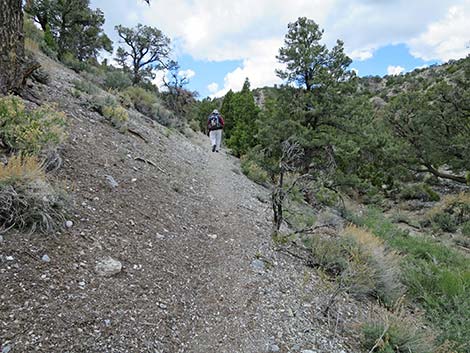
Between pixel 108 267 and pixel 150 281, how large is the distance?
1.56 ft

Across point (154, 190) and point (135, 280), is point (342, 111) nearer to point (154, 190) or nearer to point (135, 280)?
point (154, 190)

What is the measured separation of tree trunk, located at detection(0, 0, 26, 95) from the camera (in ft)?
18.9

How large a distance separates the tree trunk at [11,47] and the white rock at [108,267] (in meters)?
4.20

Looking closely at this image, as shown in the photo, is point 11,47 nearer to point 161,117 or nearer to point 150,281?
point 150,281

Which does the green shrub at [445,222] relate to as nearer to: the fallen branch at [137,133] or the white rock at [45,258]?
the fallen branch at [137,133]

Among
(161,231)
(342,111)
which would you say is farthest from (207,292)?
(342,111)

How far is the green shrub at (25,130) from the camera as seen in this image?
13.9ft

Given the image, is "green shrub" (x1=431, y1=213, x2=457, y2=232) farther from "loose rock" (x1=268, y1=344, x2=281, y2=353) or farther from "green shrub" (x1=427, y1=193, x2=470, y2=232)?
"loose rock" (x1=268, y1=344, x2=281, y2=353)

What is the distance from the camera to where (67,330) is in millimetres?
2566

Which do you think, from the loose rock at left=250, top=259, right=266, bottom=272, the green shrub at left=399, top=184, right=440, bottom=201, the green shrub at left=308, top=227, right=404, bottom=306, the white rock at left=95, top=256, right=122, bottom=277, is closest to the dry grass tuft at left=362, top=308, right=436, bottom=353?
the green shrub at left=308, top=227, right=404, bottom=306

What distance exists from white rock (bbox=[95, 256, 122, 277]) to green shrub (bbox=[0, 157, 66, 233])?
24.6 inches

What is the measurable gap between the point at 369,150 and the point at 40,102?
41.9ft

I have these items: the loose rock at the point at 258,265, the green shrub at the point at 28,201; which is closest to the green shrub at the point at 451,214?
the loose rock at the point at 258,265

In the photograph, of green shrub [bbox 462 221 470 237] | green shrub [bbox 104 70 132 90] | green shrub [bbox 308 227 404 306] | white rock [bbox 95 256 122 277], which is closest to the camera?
white rock [bbox 95 256 122 277]
